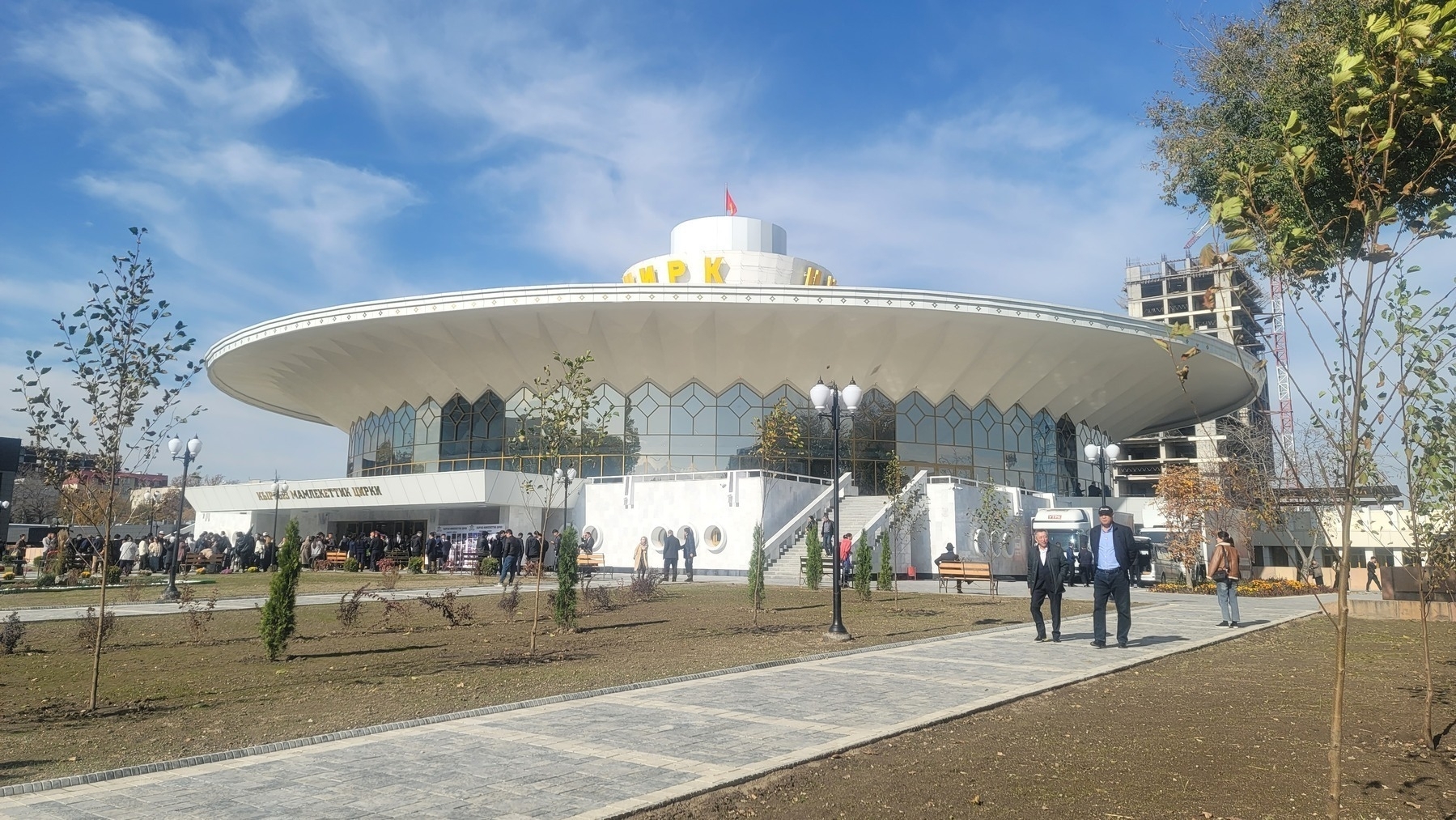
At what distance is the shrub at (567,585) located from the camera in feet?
47.2

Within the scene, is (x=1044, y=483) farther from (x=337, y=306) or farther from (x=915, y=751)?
(x=915, y=751)

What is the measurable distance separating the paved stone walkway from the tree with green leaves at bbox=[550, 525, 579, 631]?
4576mm

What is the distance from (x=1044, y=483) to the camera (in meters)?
47.0

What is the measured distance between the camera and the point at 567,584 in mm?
14430

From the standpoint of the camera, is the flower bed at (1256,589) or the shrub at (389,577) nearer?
the shrub at (389,577)

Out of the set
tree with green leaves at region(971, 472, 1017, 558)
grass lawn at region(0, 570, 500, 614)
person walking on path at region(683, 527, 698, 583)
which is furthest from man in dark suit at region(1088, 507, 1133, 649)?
person walking on path at region(683, 527, 698, 583)

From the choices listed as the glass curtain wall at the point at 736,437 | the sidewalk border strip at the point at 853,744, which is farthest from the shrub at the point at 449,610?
the glass curtain wall at the point at 736,437

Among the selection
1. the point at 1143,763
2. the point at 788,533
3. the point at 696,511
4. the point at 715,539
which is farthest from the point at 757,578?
the point at 696,511

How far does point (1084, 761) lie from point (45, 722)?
8.29 metres

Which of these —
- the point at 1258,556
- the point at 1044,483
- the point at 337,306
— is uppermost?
the point at 337,306

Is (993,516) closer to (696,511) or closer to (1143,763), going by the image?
(696,511)

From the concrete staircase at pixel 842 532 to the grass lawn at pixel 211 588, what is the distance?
735 cm

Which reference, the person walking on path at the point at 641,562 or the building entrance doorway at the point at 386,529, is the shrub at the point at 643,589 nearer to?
the person walking on path at the point at 641,562

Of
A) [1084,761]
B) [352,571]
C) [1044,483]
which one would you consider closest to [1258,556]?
[1044,483]
